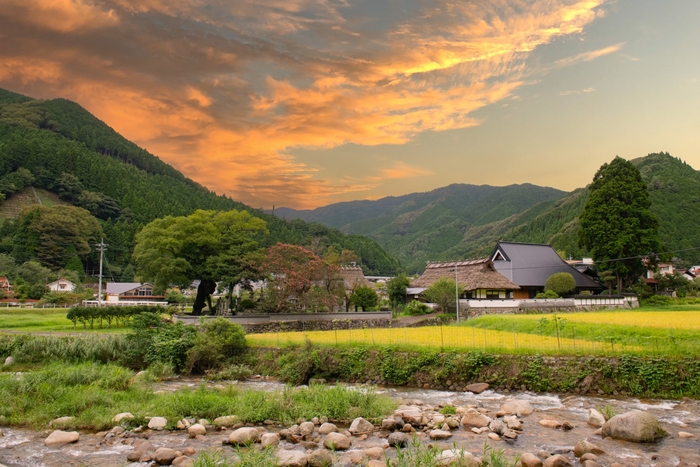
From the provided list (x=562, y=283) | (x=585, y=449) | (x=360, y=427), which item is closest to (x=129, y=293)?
(x=562, y=283)

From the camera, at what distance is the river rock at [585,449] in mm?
9375

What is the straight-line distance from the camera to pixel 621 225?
126 ft

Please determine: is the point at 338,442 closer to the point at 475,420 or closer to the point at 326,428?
the point at 326,428

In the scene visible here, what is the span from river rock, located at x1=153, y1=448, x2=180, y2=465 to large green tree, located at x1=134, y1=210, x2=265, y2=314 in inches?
900

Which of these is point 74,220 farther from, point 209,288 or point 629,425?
point 629,425

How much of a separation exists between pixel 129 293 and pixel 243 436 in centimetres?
6020

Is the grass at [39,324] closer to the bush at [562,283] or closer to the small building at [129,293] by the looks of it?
the small building at [129,293]

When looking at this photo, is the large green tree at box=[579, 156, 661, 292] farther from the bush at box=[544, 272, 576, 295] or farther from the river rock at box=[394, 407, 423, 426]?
the river rock at box=[394, 407, 423, 426]

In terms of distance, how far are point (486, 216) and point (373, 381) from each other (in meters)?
177

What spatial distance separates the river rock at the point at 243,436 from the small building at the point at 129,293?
2056 inches

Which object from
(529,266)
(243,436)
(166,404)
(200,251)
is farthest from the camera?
(529,266)

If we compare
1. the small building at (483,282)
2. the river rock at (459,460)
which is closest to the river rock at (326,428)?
the river rock at (459,460)

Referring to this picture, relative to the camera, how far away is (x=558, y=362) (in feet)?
51.5

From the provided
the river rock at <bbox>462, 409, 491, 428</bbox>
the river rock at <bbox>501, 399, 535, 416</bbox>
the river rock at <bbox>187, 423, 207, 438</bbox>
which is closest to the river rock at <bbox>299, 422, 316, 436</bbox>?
the river rock at <bbox>187, 423, 207, 438</bbox>
